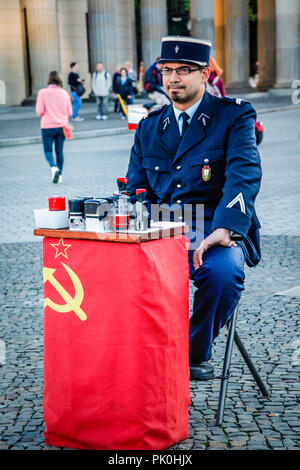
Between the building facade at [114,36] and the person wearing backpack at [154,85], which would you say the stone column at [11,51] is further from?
the person wearing backpack at [154,85]

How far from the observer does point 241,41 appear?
47125 millimetres

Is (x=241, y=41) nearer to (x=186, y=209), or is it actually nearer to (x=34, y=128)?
(x=34, y=128)

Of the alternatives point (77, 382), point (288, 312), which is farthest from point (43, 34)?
point (77, 382)

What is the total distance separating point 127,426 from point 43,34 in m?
31.4

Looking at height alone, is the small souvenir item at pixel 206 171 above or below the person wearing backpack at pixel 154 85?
above

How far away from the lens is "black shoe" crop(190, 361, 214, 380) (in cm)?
425

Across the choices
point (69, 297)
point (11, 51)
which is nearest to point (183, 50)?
point (69, 297)

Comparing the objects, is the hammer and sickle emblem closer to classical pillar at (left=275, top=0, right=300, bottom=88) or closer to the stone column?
the stone column

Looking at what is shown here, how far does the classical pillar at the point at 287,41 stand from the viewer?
4288 centimetres

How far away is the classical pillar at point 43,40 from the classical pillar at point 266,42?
17536 mm

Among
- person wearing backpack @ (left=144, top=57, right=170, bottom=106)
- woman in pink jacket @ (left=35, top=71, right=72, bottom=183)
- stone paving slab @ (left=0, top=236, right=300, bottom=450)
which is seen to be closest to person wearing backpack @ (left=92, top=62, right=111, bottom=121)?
person wearing backpack @ (left=144, top=57, right=170, bottom=106)

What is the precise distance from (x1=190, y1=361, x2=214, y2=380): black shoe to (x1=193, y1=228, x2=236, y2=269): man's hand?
50 cm

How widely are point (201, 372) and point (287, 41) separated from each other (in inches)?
1620

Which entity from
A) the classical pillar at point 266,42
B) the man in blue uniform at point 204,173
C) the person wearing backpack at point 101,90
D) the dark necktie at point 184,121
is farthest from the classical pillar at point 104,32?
the dark necktie at point 184,121
